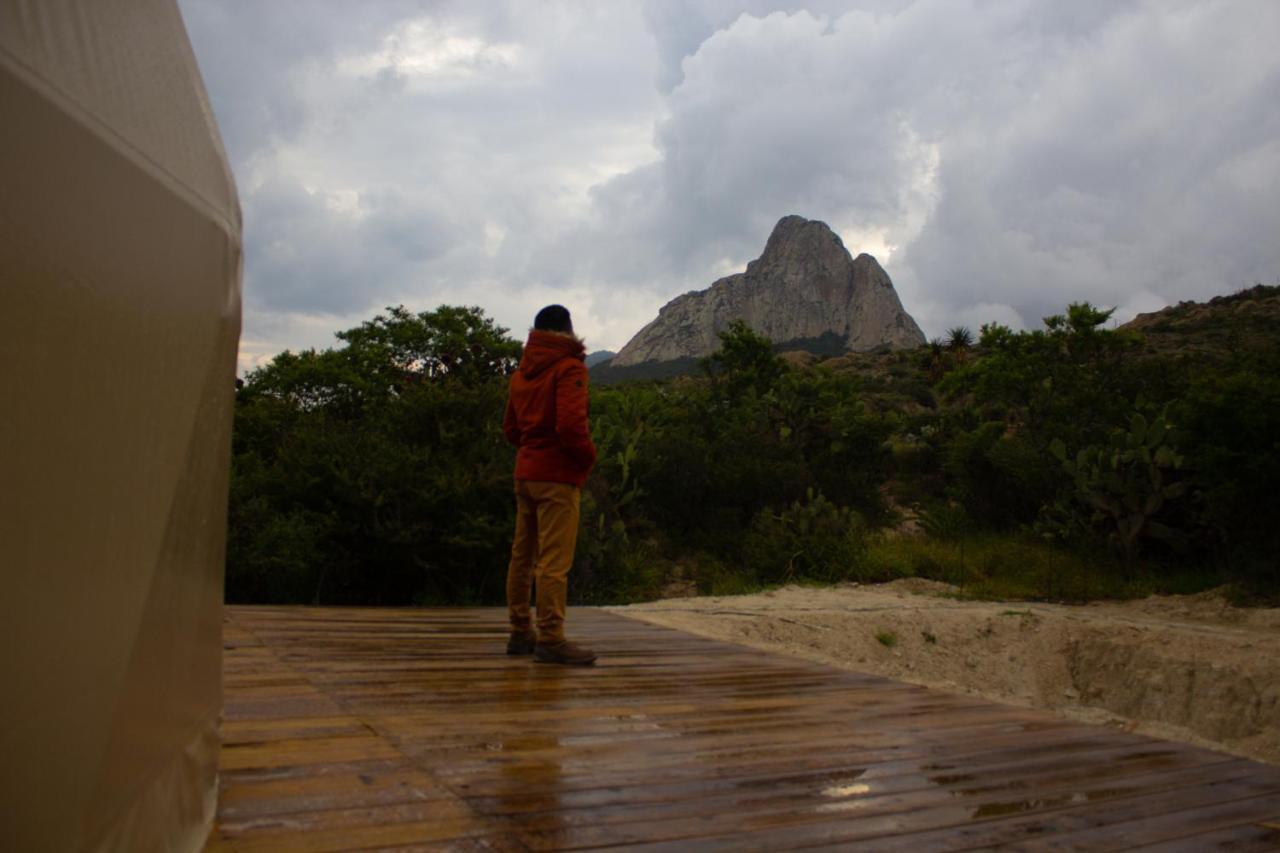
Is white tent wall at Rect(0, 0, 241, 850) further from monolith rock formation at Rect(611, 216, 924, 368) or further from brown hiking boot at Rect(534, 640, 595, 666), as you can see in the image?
monolith rock formation at Rect(611, 216, 924, 368)

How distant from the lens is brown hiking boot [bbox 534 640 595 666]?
4168 millimetres

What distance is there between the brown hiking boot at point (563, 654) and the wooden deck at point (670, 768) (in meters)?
0.07

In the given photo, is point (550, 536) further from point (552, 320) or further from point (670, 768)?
point (670, 768)

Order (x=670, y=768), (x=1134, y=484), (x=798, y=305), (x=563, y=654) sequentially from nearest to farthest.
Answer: (x=670, y=768) → (x=563, y=654) → (x=1134, y=484) → (x=798, y=305)

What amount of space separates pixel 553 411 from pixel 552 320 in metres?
0.44

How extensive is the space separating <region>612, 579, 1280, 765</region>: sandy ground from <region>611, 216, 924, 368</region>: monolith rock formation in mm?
69164

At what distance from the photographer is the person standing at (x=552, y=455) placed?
4004 mm

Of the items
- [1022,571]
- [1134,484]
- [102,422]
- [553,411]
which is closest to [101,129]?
[102,422]

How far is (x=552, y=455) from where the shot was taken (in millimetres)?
4066

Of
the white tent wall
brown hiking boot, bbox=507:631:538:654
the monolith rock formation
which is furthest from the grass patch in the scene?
the monolith rock formation

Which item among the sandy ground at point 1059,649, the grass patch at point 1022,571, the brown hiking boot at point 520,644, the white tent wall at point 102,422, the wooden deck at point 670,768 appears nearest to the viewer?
the white tent wall at point 102,422

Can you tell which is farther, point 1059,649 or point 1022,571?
point 1022,571

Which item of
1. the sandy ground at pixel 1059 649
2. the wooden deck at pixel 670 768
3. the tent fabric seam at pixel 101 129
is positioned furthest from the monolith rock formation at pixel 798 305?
the tent fabric seam at pixel 101 129

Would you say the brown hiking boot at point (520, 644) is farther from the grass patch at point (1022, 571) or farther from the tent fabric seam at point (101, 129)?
the grass patch at point (1022, 571)
